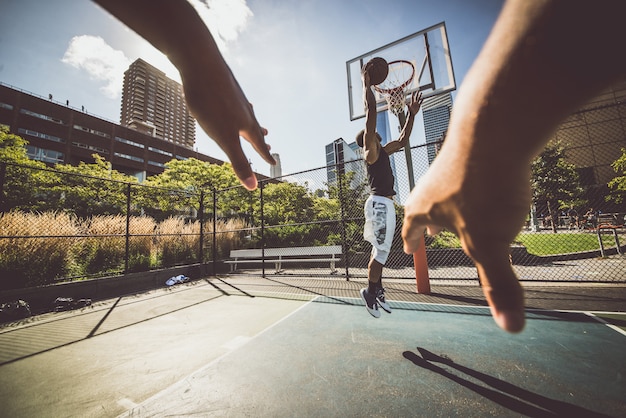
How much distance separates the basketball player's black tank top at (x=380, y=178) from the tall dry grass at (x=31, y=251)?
6948 mm

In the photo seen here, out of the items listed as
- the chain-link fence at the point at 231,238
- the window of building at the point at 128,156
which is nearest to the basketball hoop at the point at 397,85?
the chain-link fence at the point at 231,238

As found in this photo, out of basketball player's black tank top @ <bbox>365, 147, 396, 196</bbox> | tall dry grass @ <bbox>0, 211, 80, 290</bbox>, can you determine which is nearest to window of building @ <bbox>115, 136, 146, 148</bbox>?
tall dry grass @ <bbox>0, 211, 80, 290</bbox>

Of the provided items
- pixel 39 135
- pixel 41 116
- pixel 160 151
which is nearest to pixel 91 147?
pixel 39 135

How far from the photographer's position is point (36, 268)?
619cm

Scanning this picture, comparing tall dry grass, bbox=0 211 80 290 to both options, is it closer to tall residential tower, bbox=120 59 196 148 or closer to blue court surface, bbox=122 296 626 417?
blue court surface, bbox=122 296 626 417

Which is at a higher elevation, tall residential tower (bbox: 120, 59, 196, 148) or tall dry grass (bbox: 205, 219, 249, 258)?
tall residential tower (bbox: 120, 59, 196, 148)

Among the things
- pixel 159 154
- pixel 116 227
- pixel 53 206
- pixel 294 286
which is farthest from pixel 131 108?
pixel 294 286

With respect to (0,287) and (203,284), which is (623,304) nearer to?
(203,284)

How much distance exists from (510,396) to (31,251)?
376 inches

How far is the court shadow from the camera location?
1.77 m

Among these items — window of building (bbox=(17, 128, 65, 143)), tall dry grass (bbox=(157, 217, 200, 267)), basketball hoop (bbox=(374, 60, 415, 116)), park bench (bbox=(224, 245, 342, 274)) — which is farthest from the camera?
window of building (bbox=(17, 128, 65, 143))

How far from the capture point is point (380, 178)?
304cm

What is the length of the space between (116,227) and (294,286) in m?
6.58

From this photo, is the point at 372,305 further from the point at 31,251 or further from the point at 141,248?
the point at 141,248
